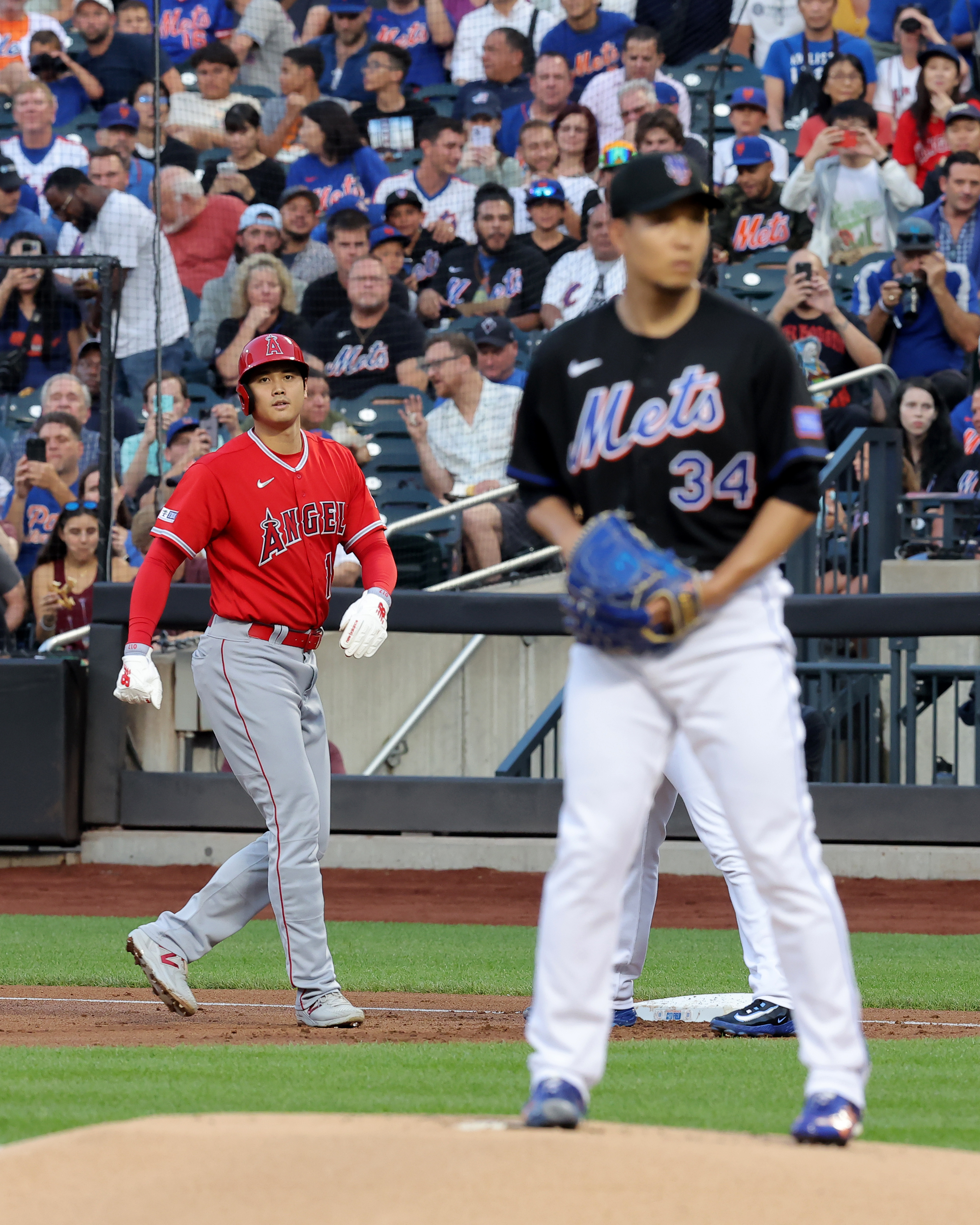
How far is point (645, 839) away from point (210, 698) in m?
1.48

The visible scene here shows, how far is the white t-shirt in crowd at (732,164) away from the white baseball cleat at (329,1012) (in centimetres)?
952

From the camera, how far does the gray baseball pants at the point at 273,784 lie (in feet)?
17.3

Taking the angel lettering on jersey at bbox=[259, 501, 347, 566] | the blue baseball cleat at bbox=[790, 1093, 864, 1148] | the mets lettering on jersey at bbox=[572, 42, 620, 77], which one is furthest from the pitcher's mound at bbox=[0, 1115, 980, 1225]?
the mets lettering on jersey at bbox=[572, 42, 620, 77]

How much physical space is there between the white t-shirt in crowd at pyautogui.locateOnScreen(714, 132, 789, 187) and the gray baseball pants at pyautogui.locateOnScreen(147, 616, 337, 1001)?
356 inches

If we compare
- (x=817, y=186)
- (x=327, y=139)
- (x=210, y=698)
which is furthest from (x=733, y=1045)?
(x=327, y=139)

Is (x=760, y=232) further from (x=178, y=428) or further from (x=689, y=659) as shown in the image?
(x=689, y=659)

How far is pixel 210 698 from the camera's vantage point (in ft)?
17.6

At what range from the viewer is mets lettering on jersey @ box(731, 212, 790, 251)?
43.8ft

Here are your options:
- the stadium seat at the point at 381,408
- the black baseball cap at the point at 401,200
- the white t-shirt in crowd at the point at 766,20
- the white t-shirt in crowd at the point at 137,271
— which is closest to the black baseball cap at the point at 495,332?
the stadium seat at the point at 381,408

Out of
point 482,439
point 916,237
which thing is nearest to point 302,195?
point 482,439

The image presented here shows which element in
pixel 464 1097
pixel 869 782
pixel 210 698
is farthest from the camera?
pixel 869 782

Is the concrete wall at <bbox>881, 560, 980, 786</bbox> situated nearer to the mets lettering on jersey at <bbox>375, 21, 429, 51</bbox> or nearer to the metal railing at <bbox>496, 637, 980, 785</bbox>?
the metal railing at <bbox>496, 637, 980, 785</bbox>

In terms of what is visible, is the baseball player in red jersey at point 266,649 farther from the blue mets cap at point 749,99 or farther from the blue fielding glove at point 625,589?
the blue mets cap at point 749,99

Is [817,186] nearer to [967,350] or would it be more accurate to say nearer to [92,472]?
[967,350]
